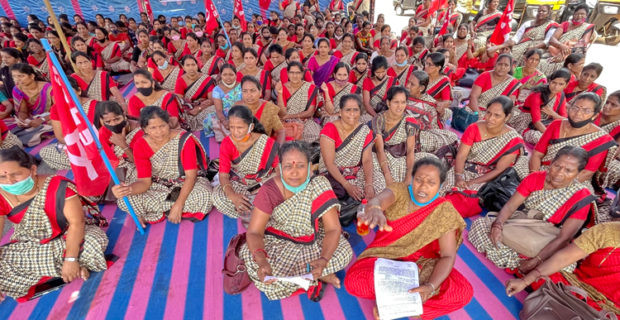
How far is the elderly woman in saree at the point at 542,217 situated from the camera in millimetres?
2150

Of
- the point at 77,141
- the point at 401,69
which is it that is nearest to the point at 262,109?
the point at 77,141

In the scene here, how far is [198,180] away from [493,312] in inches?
109

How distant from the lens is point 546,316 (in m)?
1.88

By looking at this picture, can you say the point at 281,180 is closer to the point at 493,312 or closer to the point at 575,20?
the point at 493,312

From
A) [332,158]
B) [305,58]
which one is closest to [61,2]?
[305,58]

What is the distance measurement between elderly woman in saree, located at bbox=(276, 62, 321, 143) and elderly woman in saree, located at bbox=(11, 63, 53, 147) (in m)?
3.34

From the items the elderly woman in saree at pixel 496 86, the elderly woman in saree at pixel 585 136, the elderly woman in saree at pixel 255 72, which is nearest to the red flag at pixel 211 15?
the elderly woman in saree at pixel 255 72

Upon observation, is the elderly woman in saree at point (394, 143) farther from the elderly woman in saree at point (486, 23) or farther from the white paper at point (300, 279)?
the elderly woman in saree at point (486, 23)

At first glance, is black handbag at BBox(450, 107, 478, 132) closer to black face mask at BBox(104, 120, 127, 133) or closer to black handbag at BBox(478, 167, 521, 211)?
black handbag at BBox(478, 167, 521, 211)

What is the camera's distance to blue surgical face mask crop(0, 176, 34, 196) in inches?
78.0

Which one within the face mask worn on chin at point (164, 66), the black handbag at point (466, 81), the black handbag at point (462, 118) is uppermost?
the black handbag at point (466, 81)

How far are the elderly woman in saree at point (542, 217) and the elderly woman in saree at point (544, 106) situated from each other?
2.17m

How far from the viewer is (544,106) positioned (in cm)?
405

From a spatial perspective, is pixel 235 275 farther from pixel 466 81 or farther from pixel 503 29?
pixel 503 29
